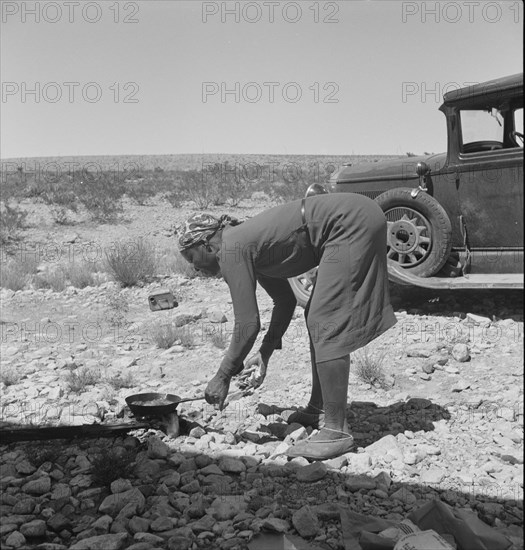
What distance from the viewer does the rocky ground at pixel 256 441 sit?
3.24 m

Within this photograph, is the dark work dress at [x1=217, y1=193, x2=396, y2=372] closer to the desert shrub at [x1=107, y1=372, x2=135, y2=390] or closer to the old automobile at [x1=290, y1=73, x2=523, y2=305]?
the desert shrub at [x1=107, y1=372, x2=135, y2=390]

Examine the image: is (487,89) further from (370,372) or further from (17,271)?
(17,271)

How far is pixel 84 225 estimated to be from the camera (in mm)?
16078

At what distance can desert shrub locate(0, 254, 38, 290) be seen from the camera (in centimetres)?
1000

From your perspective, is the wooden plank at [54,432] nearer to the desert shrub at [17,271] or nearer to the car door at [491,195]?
the car door at [491,195]

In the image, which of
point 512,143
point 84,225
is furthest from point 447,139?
point 84,225

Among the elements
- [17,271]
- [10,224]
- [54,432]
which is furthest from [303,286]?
[10,224]

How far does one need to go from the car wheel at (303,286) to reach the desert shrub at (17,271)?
184 inches

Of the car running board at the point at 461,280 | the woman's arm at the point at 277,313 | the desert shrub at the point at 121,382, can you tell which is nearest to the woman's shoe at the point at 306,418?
the woman's arm at the point at 277,313

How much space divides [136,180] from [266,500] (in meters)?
25.9

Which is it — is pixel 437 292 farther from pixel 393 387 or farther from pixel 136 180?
pixel 136 180

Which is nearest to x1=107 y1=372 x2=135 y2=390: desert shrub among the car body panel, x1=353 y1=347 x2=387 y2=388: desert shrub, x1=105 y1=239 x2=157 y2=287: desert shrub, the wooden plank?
the wooden plank

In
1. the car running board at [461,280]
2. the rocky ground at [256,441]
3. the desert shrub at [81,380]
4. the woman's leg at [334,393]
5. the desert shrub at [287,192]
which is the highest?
the desert shrub at [287,192]

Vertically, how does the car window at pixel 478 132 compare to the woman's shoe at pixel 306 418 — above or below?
above
